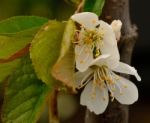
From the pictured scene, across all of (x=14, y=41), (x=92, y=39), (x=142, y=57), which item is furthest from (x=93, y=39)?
(x=142, y=57)

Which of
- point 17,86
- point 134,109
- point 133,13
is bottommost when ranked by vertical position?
point 134,109

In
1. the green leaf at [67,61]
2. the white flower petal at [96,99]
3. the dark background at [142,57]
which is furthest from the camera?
the dark background at [142,57]

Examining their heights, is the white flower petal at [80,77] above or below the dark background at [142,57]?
above

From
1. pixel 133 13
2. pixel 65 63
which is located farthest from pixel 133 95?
pixel 133 13

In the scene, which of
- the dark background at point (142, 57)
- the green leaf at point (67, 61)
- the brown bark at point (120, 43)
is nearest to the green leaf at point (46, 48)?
the green leaf at point (67, 61)

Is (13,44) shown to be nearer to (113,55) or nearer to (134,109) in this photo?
(113,55)

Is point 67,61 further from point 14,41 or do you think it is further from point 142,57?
point 142,57

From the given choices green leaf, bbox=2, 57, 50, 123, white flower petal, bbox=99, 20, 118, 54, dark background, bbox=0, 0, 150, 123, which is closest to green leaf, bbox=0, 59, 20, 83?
green leaf, bbox=2, 57, 50, 123

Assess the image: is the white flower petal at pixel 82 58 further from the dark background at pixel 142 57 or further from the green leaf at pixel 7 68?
the dark background at pixel 142 57
